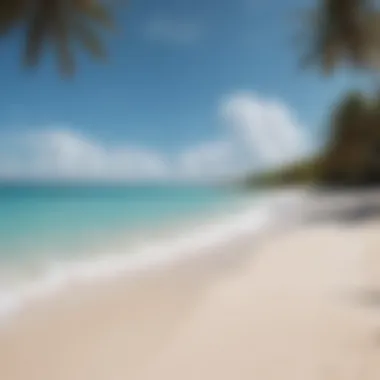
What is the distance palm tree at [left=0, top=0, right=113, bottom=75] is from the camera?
1.36 m

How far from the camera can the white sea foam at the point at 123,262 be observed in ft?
9.03

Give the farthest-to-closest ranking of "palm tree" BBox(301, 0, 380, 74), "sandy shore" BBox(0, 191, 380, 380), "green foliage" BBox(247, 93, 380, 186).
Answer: "green foliage" BBox(247, 93, 380, 186) → "sandy shore" BBox(0, 191, 380, 380) → "palm tree" BBox(301, 0, 380, 74)

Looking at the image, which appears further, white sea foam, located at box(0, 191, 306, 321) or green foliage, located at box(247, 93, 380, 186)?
green foliage, located at box(247, 93, 380, 186)

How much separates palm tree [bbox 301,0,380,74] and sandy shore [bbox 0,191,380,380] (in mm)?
1058

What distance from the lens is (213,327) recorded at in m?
1.92

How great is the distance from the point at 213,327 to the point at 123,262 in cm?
209

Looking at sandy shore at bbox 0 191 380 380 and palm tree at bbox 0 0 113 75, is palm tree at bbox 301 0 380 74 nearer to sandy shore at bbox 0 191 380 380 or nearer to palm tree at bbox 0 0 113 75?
palm tree at bbox 0 0 113 75

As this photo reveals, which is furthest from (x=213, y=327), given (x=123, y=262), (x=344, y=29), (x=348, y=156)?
(x=348, y=156)

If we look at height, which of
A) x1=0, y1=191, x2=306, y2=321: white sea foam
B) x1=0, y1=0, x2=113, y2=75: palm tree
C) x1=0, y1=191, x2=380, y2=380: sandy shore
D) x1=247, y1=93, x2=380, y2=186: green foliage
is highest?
x1=247, y1=93, x2=380, y2=186: green foliage

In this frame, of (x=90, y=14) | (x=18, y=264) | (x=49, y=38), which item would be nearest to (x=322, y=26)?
(x=90, y=14)

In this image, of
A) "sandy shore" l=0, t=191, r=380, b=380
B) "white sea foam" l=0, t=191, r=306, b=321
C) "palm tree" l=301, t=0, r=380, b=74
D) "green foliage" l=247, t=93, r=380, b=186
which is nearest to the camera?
"palm tree" l=301, t=0, r=380, b=74

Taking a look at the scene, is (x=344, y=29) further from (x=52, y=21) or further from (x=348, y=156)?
(x=348, y=156)

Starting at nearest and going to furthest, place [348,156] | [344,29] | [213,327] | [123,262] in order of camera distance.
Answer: [344,29], [213,327], [123,262], [348,156]

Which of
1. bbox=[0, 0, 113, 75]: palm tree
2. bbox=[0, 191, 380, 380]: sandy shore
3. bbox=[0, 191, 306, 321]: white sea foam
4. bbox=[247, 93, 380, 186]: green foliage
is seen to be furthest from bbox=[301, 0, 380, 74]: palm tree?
bbox=[247, 93, 380, 186]: green foliage
